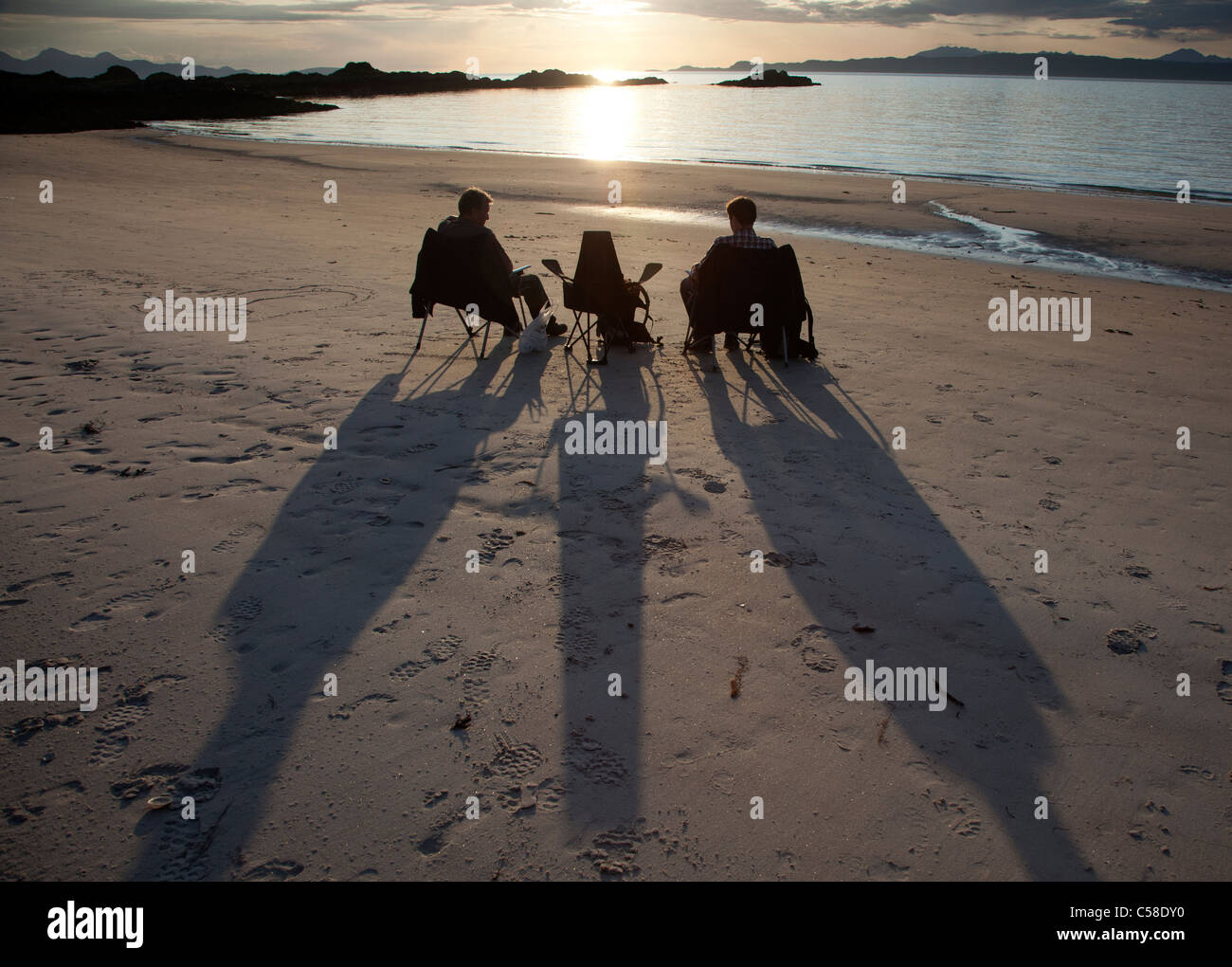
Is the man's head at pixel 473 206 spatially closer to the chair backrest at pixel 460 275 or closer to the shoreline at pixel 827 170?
the chair backrest at pixel 460 275

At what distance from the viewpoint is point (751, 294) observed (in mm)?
6422

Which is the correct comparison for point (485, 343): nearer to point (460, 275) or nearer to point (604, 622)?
point (460, 275)

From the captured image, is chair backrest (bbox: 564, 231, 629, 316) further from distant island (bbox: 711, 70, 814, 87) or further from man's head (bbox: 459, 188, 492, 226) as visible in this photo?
distant island (bbox: 711, 70, 814, 87)

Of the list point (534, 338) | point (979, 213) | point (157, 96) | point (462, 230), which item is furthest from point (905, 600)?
point (157, 96)

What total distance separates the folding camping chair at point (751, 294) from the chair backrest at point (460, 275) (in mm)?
1825

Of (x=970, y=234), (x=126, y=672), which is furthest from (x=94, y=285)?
(x=970, y=234)

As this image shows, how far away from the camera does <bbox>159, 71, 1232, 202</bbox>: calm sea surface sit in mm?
24562

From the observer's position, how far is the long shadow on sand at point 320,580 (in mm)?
2332

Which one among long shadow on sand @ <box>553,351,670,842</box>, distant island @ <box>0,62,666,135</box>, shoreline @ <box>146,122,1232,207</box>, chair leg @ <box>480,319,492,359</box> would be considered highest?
distant island @ <box>0,62,666,135</box>

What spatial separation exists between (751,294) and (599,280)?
1.36m

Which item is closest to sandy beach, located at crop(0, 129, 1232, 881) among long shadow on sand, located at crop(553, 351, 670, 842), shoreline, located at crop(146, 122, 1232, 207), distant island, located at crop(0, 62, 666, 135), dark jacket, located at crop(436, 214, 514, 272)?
long shadow on sand, located at crop(553, 351, 670, 842)

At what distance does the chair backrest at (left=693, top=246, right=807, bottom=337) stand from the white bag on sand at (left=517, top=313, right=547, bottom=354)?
4.80 ft

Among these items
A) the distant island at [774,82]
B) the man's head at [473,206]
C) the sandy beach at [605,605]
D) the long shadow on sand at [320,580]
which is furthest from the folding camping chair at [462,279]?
the distant island at [774,82]
